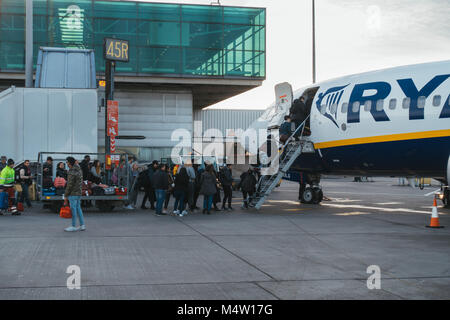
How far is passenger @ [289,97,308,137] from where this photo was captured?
20141 millimetres

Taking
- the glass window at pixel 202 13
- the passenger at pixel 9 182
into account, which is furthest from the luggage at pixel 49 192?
the glass window at pixel 202 13

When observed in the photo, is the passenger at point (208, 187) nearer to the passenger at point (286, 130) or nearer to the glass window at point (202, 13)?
the passenger at point (286, 130)

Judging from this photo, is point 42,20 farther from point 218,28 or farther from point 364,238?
point 364,238

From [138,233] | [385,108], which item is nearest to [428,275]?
[138,233]

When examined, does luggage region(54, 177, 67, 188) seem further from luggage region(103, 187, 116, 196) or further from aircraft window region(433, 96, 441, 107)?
aircraft window region(433, 96, 441, 107)

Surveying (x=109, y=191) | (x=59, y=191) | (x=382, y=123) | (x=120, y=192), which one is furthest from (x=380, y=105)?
(x=59, y=191)

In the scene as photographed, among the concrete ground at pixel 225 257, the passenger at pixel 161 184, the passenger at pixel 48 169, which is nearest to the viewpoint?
the concrete ground at pixel 225 257

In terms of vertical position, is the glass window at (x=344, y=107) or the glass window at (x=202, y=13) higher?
the glass window at (x=202, y=13)

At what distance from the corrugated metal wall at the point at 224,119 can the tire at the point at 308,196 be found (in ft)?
122

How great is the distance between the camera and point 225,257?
32.7 ft

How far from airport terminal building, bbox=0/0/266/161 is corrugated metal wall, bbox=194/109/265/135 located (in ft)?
72.3

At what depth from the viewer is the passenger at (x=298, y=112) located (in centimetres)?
2014

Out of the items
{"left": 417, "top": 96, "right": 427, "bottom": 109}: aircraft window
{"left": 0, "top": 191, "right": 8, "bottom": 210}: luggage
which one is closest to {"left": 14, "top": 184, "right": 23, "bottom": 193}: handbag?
{"left": 0, "top": 191, "right": 8, "bottom": 210}: luggage
